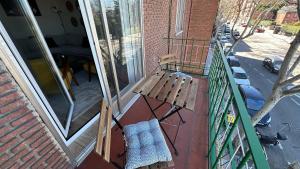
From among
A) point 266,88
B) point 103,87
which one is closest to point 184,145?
point 103,87

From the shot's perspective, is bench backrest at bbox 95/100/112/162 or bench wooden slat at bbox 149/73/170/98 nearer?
bench backrest at bbox 95/100/112/162

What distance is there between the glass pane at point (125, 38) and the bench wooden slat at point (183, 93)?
104 cm

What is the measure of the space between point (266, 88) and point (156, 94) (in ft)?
38.5

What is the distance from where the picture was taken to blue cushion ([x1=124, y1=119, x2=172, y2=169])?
1.32 metres

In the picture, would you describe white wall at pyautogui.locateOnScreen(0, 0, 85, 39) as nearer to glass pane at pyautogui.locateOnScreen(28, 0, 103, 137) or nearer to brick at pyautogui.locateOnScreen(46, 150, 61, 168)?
glass pane at pyautogui.locateOnScreen(28, 0, 103, 137)

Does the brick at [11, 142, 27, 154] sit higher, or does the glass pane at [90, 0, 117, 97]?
the glass pane at [90, 0, 117, 97]

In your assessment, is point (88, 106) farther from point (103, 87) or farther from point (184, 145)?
point (184, 145)

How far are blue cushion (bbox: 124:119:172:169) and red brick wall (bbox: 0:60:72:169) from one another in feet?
2.42

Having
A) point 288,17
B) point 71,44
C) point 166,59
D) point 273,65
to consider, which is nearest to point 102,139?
point 166,59

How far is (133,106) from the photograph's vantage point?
277cm

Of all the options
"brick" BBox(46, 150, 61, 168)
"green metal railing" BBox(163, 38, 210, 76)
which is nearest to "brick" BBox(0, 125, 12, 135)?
"brick" BBox(46, 150, 61, 168)

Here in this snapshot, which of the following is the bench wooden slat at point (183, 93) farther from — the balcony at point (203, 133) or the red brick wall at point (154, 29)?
the red brick wall at point (154, 29)

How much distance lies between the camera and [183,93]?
2.04 meters

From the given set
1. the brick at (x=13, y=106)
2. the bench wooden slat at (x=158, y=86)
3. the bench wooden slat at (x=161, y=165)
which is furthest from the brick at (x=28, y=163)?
the bench wooden slat at (x=158, y=86)
